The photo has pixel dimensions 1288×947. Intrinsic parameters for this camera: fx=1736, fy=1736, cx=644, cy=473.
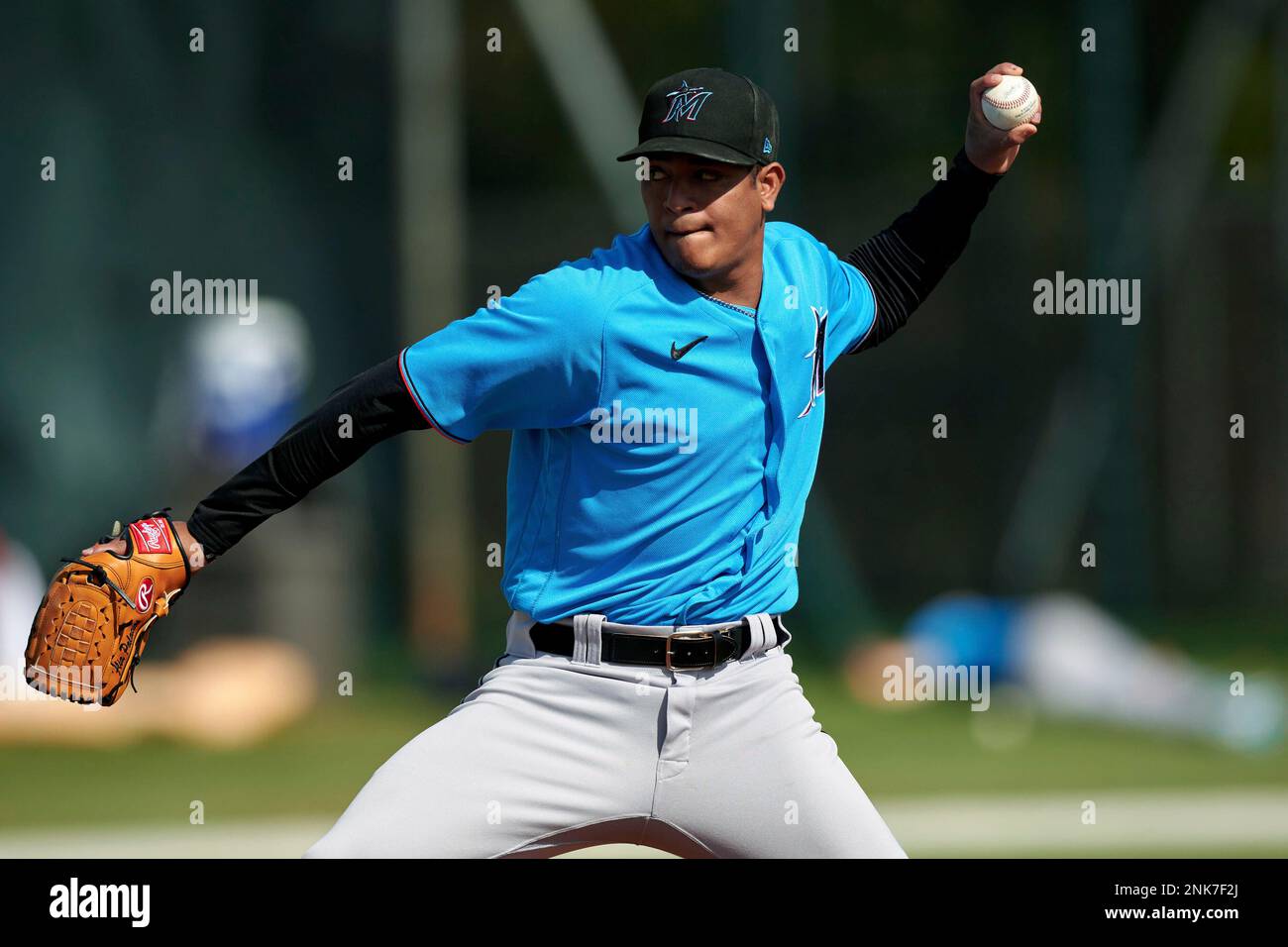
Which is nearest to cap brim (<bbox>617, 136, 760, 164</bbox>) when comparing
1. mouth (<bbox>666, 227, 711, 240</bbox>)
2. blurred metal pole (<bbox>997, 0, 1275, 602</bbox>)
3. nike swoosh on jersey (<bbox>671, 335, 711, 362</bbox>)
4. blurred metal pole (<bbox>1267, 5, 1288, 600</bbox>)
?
mouth (<bbox>666, 227, 711, 240</bbox>)

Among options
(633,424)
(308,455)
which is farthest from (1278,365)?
(308,455)

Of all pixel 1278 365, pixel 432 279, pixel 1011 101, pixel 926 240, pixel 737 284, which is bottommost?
pixel 737 284

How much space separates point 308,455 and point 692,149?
1.07 metres

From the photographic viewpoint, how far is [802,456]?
4.14m

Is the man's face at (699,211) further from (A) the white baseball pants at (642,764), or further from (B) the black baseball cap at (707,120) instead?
(A) the white baseball pants at (642,764)

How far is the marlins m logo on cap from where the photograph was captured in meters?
3.89

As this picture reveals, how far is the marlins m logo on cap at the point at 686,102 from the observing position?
389cm

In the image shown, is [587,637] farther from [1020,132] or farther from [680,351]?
[1020,132]

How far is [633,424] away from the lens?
12.7 ft

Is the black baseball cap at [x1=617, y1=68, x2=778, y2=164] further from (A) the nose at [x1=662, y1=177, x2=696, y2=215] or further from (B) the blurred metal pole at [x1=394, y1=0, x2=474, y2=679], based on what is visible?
(B) the blurred metal pole at [x1=394, y1=0, x2=474, y2=679]

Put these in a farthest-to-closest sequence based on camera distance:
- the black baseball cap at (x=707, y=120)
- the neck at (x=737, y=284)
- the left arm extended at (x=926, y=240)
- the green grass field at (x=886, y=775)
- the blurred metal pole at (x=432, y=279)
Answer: the blurred metal pole at (x=432, y=279)
the green grass field at (x=886, y=775)
the left arm extended at (x=926, y=240)
the neck at (x=737, y=284)
the black baseball cap at (x=707, y=120)

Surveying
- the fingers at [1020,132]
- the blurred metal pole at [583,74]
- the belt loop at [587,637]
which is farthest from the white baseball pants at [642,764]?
the blurred metal pole at [583,74]

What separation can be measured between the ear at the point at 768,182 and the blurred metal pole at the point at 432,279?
7577 millimetres
